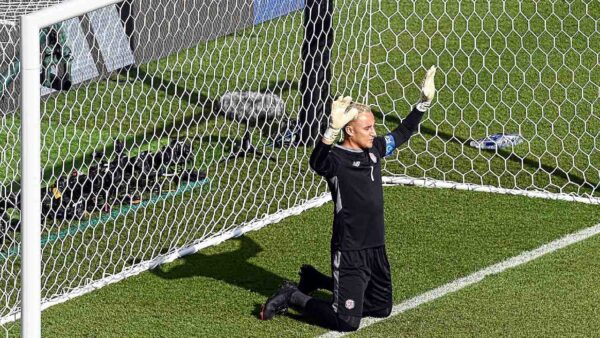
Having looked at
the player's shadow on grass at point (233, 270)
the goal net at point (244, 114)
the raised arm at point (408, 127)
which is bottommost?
the player's shadow on grass at point (233, 270)

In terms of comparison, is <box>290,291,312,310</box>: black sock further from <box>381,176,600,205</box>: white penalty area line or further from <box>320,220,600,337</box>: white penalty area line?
<box>381,176,600,205</box>: white penalty area line

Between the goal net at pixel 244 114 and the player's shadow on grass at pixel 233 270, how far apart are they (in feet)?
0.62

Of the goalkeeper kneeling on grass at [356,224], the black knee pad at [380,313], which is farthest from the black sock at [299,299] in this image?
the black knee pad at [380,313]

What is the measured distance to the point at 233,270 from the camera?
10.3 metres

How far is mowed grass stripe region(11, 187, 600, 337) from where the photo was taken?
9367mm

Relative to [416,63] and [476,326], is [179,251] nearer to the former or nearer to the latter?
[476,326]

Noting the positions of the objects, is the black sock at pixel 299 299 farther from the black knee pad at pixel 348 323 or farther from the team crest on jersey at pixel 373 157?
the team crest on jersey at pixel 373 157

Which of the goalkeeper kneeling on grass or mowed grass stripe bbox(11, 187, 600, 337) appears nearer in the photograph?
the goalkeeper kneeling on grass

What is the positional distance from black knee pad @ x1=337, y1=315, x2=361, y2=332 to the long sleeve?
2.98ft

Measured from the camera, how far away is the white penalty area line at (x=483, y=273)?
9523mm

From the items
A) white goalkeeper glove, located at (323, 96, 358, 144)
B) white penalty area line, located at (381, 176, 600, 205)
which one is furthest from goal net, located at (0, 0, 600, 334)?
white goalkeeper glove, located at (323, 96, 358, 144)

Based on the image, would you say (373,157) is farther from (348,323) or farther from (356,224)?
(348,323)

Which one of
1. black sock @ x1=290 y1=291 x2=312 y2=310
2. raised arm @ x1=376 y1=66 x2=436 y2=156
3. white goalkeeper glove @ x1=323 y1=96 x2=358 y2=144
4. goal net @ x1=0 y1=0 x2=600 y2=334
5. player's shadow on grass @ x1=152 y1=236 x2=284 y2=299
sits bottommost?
player's shadow on grass @ x1=152 y1=236 x2=284 y2=299

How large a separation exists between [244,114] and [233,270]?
2.47 m
